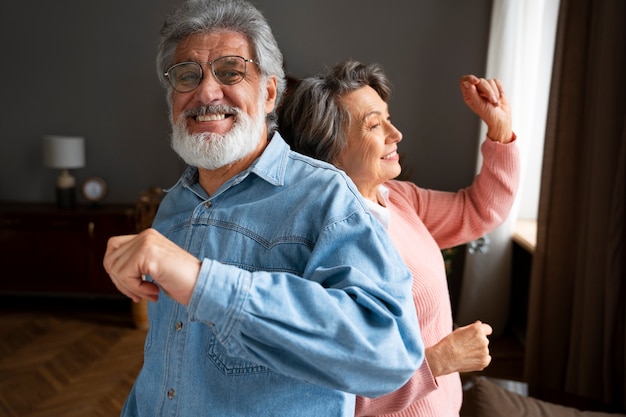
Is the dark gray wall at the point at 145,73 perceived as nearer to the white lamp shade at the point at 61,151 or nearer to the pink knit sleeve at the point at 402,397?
the white lamp shade at the point at 61,151

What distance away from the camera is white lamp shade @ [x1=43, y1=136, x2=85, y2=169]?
15.3 ft

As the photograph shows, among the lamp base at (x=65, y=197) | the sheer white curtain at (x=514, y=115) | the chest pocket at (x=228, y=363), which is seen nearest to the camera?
the chest pocket at (x=228, y=363)

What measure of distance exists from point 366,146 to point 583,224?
148 cm

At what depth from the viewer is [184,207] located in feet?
3.90

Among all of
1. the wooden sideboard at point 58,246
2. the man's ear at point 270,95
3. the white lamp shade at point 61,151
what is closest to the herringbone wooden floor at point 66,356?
the wooden sideboard at point 58,246

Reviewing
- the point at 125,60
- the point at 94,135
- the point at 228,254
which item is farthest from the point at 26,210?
the point at 228,254

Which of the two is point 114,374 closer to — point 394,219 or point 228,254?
point 394,219

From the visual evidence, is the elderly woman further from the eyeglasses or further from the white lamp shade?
the white lamp shade

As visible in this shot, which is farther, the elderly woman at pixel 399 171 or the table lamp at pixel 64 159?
the table lamp at pixel 64 159

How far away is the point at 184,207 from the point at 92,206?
13.0ft

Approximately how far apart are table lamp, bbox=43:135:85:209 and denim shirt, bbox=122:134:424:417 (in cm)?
380

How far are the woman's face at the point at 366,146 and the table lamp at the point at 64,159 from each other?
12.3 feet

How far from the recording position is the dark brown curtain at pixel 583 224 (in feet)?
7.45

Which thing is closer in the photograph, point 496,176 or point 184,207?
point 184,207
